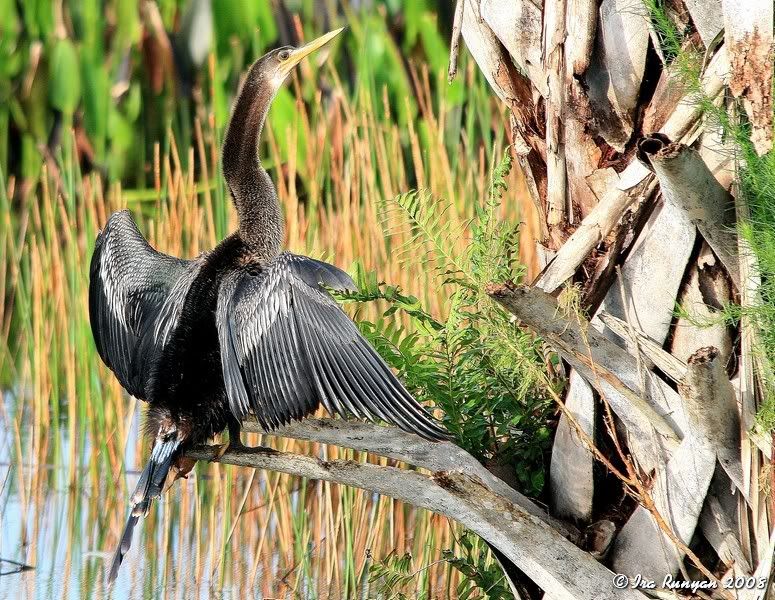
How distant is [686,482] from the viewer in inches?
64.0

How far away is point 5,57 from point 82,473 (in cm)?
272

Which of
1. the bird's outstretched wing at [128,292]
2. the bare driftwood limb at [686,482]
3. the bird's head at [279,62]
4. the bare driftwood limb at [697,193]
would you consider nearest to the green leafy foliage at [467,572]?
the bare driftwood limb at [686,482]

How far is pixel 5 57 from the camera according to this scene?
5.31m

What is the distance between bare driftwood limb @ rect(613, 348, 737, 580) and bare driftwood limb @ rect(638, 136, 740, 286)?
16cm

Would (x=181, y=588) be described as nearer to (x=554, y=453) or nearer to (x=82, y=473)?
(x=82, y=473)

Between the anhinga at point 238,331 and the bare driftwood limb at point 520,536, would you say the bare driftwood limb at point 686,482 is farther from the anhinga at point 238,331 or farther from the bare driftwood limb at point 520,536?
the anhinga at point 238,331

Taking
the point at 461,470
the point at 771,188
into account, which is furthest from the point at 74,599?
the point at 771,188

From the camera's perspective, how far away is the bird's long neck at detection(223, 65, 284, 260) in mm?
2533

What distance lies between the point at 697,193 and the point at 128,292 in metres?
1.66

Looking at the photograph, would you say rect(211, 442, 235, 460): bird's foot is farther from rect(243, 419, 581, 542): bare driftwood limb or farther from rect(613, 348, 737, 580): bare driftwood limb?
rect(613, 348, 737, 580): bare driftwood limb

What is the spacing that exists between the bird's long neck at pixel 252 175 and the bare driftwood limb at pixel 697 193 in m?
1.22

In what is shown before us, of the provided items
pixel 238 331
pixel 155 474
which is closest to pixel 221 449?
pixel 155 474

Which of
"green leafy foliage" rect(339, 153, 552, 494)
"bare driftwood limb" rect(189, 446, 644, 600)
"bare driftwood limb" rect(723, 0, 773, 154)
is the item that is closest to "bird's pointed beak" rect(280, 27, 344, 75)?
"green leafy foliage" rect(339, 153, 552, 494)

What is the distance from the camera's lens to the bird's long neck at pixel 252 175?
253cm
